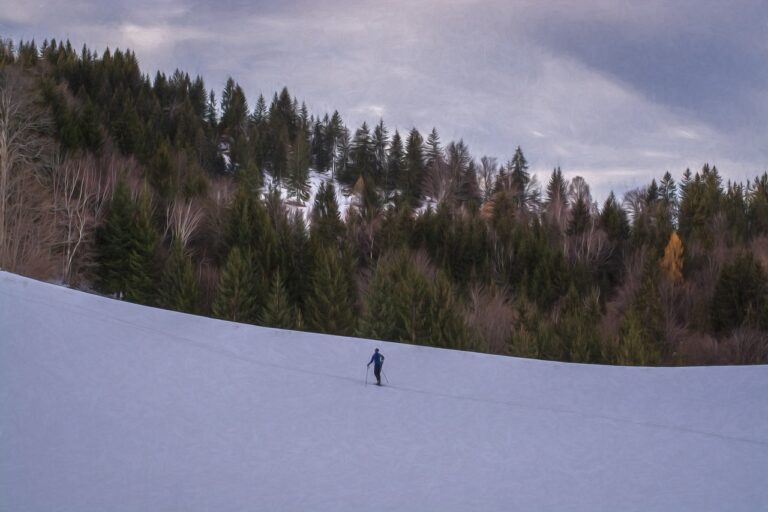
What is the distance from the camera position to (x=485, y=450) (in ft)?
35.4

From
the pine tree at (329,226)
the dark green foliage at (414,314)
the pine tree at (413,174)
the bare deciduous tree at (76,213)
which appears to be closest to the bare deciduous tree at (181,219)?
the bare deciduous tree at (76,213)

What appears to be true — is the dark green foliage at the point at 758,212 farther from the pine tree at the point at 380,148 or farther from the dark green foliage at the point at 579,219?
the pine tree at the point at 380,148

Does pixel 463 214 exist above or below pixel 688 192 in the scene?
below

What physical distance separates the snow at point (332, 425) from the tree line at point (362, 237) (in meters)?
13.3

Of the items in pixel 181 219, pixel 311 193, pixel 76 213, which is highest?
pixel 311 193

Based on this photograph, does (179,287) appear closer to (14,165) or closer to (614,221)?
(14,165)

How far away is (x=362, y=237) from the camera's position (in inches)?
2111

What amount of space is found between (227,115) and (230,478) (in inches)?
3277

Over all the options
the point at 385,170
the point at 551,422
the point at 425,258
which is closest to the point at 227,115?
the point at 385,170

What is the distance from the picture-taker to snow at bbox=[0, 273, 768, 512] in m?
8.82

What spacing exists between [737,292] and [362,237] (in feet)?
98.5

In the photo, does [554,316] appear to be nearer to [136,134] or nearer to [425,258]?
[425,258]

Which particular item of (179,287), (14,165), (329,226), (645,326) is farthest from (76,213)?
(645,326)

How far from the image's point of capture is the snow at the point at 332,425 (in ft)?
28.9
